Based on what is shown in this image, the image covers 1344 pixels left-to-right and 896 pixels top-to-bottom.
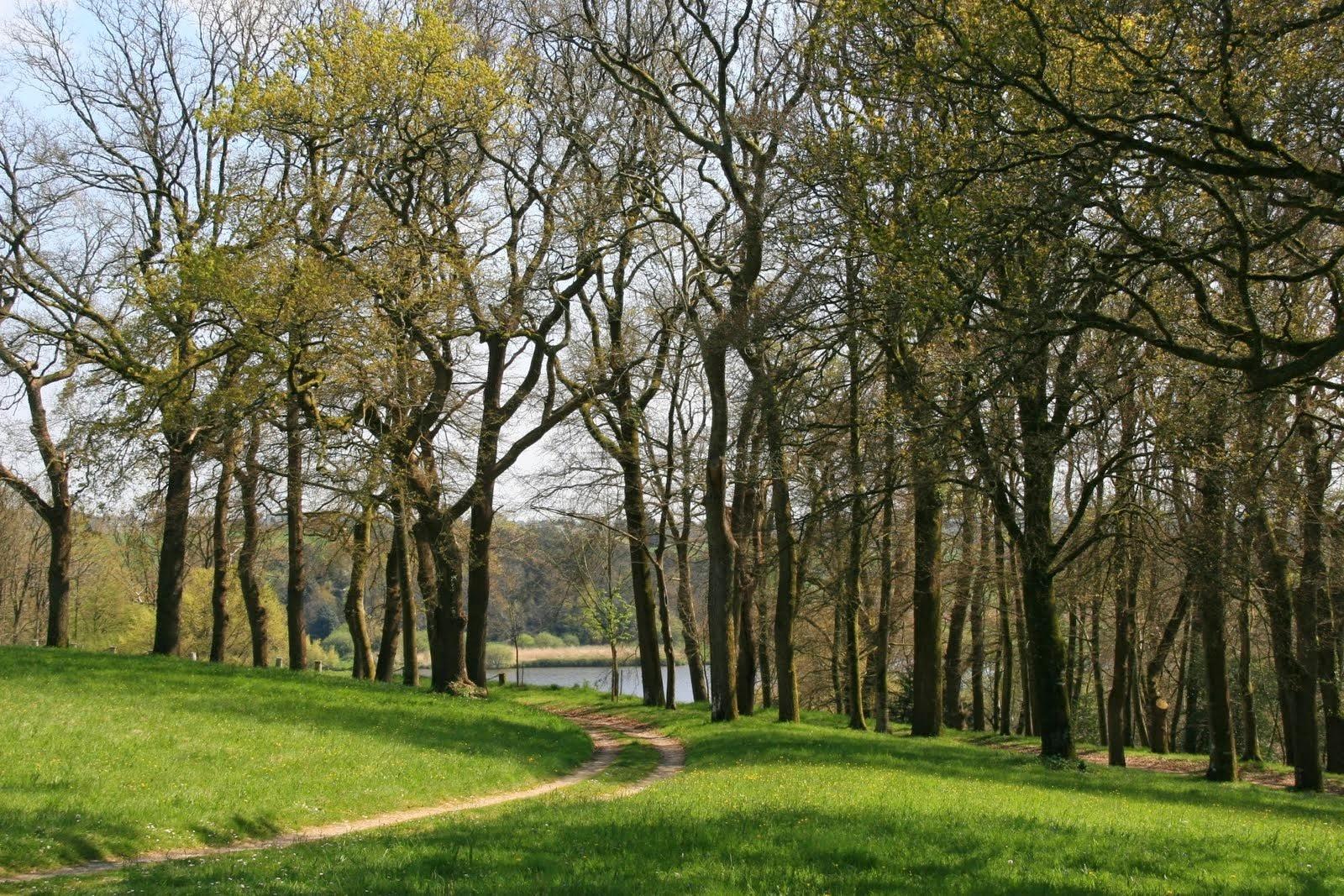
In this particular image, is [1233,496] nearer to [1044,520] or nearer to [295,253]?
[1044,520]

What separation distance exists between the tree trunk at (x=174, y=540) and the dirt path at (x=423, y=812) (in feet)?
37.1

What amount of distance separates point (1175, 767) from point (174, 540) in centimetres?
2619

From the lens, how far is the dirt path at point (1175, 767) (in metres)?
23.1

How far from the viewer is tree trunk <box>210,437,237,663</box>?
24.1 m

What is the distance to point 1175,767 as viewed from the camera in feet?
87.5

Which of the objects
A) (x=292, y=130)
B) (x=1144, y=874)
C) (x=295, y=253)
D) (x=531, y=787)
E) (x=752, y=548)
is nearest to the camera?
(x=1144, y=874)

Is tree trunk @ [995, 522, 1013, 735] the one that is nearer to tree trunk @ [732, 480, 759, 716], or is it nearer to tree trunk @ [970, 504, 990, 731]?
tree trunk @ [970, 504, 990, 731]

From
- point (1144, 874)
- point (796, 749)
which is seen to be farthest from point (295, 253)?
point (1144, 874)

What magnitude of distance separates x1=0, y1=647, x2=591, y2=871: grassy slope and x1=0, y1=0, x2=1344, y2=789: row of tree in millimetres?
4359

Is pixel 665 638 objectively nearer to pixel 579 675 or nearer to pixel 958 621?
pixel 958 621

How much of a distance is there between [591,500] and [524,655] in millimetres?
78886

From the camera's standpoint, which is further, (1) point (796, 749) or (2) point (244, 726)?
(1) point (796, 749)

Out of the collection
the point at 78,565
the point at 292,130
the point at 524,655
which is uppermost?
the point at 292,130

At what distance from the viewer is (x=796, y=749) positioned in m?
18.3
